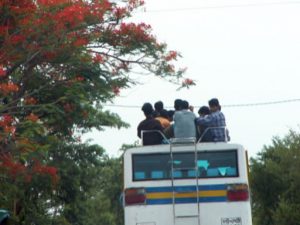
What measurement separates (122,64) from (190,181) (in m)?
8.43

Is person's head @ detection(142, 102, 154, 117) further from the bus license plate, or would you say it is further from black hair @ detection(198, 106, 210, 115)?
the bus license plate

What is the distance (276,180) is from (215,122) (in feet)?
91.8

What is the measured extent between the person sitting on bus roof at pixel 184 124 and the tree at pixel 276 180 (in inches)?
1030

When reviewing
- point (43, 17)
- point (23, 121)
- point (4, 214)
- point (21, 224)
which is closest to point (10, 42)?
point (43, 17)

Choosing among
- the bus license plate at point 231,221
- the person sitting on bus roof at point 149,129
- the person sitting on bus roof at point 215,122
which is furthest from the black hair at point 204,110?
the bus license plate at point 231,221

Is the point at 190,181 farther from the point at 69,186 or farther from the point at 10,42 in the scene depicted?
the point at 69,186

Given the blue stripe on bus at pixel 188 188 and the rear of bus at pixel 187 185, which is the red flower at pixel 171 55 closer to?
the rear of bus at pixel 187 185

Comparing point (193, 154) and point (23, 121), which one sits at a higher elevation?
point (23, 121)

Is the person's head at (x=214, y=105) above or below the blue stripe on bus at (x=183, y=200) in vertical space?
above

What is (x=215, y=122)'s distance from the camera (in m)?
17.1

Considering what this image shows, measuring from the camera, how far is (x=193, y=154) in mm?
16250

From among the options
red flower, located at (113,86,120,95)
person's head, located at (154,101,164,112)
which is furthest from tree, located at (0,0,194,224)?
person's head, located at (154,101,164,112)


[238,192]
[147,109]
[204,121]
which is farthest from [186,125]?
[238,192]

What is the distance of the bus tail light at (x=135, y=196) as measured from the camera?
640 inches
